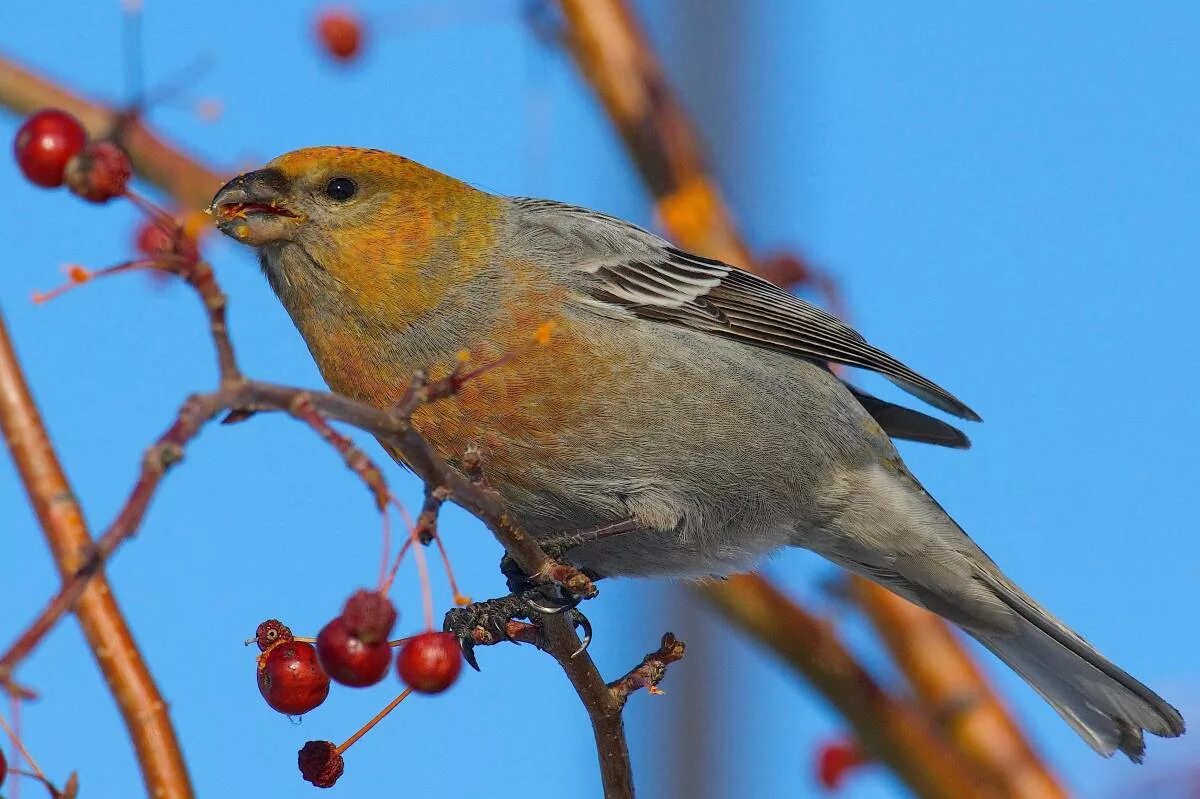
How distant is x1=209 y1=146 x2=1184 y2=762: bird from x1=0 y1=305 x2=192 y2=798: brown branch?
1.29 meters

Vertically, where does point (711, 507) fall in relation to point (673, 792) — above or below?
above

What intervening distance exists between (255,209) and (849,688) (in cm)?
225

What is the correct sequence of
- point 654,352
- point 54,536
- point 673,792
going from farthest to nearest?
point 654,352, point 673,792, point 54,536

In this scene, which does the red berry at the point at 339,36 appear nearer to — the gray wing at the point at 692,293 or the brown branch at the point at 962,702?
the gray wing at the point at 692,293

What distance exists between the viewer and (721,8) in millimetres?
4125

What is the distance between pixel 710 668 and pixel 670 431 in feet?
2.33

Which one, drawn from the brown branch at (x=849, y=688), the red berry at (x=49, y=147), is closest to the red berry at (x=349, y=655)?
the red berry at (x=49, y=147)

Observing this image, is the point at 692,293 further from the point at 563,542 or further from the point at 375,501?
the point at 375,501

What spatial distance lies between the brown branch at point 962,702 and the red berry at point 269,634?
195 cm

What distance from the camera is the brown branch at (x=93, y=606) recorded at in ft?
7.07

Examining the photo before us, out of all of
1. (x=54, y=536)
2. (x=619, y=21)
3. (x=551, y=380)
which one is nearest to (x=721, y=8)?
(x=619, y=21)

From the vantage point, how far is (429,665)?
2424 mm

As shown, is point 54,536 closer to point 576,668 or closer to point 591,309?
point 576,668

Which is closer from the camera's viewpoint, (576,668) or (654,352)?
(576,668)
